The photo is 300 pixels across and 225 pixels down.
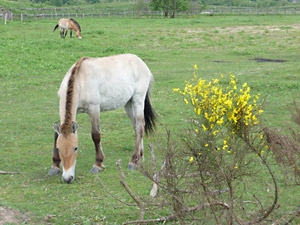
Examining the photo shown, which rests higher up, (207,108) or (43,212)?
(207,108)

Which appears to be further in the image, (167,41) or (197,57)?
(167,41)

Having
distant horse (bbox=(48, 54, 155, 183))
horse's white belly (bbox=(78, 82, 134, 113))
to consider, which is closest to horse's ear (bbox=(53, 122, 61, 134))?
distant horse (bbox=(48, 54, 155, 183))

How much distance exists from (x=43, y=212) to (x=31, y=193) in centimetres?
72

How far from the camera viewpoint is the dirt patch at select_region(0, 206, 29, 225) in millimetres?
5347

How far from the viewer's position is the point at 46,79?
16.0 meters

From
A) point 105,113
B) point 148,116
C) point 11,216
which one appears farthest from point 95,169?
point 105,113

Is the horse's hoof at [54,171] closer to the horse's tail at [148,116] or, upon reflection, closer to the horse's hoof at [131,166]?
the horse's hoof at [131,166]

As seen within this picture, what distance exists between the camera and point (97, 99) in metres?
7.58

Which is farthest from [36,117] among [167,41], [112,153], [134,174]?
[167,41]

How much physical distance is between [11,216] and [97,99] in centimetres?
271

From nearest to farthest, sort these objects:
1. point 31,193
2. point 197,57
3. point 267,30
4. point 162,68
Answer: point 31,193, point 162,68, point 197,57, point 267,30

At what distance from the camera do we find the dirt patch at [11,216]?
5.35 meters

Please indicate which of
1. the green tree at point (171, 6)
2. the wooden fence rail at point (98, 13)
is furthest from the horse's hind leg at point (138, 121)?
the green tree at point (171, 6)

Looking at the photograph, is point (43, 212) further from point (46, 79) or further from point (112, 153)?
point (46, 79)
